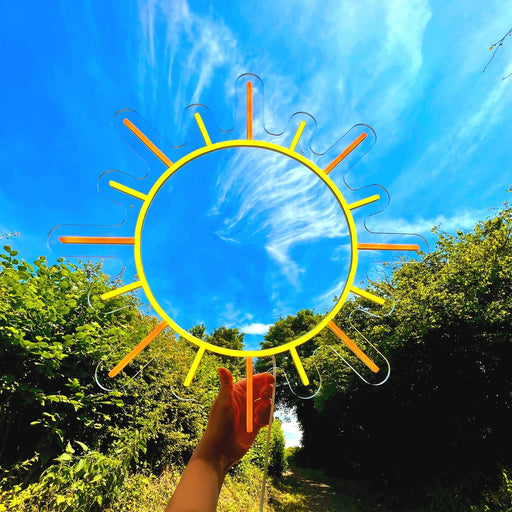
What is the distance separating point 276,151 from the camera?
2213 mm

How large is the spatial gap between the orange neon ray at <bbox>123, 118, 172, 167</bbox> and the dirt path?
889 centimetres

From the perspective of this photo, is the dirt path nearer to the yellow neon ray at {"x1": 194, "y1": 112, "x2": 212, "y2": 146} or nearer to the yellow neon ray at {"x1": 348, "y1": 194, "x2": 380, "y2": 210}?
the yellow neon ray at {"x1": 348, "y1": 194, "x2": 380, "y2": 210}

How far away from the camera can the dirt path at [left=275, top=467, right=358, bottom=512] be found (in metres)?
8.45

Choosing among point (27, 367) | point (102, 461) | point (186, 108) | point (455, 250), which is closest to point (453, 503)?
point (455, 250)

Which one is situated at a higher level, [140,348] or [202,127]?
[202,127]

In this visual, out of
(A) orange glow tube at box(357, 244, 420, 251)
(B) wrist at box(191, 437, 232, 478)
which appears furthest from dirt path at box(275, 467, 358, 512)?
(A) orange glow tube at box(357, 244, 420, 251)

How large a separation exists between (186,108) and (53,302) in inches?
106

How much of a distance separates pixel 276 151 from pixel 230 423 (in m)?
1.84

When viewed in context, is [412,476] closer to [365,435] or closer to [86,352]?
[365,435]

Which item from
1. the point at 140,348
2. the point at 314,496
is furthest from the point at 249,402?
the point at 314,496

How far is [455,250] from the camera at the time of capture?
8453 mm

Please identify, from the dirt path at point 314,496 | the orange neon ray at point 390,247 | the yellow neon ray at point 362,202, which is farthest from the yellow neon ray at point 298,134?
the dirt path at point 314,496

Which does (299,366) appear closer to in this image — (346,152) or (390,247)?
(390,247)

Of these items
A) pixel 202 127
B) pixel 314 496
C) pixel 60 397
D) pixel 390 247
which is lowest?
pixel 314 496
